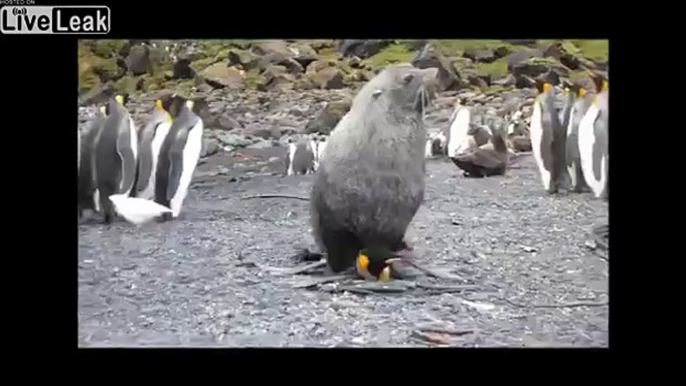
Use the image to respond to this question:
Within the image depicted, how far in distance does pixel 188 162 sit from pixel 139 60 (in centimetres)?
43

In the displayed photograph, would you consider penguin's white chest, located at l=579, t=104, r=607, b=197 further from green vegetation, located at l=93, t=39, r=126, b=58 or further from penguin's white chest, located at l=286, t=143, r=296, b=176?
green vegetation, located at l=93, t=39, r=126, b=58

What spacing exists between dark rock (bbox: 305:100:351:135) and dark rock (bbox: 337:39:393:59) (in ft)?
0.60

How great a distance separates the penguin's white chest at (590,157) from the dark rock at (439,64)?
1.71ft

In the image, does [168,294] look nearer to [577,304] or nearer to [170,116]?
[170,116]

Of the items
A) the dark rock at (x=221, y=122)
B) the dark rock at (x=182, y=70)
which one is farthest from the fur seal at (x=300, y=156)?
the dark rock at (x=182, y=70)

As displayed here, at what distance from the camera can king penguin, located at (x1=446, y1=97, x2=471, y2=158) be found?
2869 mm

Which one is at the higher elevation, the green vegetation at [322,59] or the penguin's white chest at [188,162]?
the green vegetation at [322,59]

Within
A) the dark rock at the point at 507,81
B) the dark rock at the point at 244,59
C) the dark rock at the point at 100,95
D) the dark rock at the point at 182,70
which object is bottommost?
the dark rock at the point at 100,95

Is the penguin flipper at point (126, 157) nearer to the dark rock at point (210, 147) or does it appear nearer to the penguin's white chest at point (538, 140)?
the dark rock at point (210, 147)

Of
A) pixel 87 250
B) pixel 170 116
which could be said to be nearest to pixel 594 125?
pixel 170 116

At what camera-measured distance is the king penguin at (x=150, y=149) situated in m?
2.88

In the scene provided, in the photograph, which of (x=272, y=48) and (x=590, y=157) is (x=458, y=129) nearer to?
(x=590, y=157)

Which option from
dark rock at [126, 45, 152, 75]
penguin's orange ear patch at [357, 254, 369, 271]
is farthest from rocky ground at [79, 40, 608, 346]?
penguin's orange ear patch at [357, 254, 369, 271]

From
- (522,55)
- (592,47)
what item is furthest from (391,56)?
(592,47)
